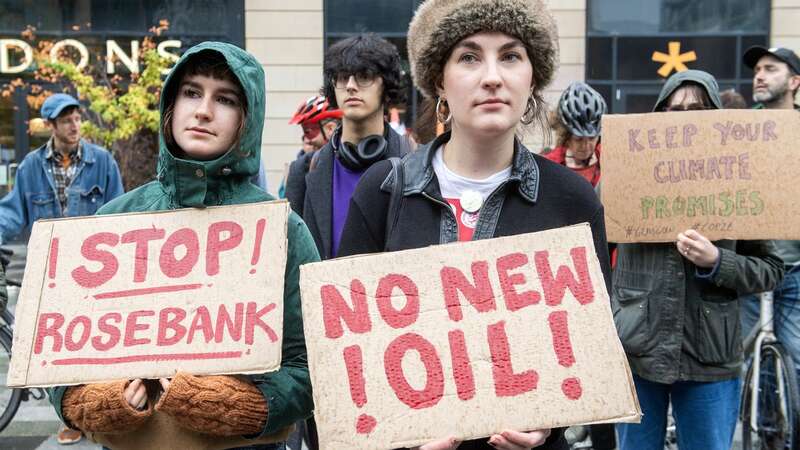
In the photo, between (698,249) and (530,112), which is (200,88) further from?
(698,249)

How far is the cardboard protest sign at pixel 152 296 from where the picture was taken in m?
1.89

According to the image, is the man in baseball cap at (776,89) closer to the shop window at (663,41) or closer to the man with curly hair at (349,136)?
the man with curly hair at (349,136)

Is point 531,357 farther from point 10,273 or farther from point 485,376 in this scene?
point 10,273

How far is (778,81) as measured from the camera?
482 centimetres

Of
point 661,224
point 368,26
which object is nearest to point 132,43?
point 368,26

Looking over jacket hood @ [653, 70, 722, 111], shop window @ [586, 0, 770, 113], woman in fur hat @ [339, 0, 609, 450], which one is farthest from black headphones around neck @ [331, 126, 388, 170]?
shop window @ [586, 0, 770, 113]

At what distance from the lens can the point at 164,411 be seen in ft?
6.11

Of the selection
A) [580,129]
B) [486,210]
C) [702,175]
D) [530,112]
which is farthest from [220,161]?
[580,129]

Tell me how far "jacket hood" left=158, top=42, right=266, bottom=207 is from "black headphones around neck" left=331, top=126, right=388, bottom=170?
1.46m

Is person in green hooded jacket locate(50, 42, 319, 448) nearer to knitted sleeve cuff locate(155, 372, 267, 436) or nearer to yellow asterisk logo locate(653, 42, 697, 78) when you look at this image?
knitted sleeve cuff locate(155, 372, 267, 436)

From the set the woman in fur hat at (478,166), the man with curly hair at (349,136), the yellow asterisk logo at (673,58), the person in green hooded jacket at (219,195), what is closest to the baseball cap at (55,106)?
the man with curly hair at (349,136)

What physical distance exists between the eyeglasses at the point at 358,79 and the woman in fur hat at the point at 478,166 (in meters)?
1.66

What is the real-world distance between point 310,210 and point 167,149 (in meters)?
1.53

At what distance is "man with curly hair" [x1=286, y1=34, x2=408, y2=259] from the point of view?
3.59 meters
